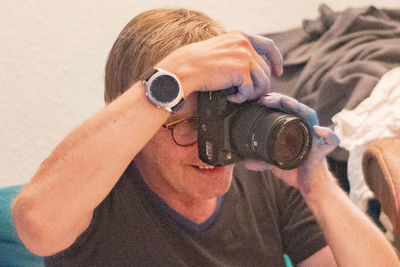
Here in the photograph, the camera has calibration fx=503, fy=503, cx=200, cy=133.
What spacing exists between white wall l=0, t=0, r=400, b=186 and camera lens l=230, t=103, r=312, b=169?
80 centimetres

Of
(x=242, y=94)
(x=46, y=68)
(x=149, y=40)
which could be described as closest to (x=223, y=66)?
(x=242, y=94)

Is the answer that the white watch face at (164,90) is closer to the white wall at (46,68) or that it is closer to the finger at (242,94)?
the finger at (242,94)

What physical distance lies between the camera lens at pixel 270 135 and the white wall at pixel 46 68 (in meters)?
0.80

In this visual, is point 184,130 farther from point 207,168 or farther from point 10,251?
point 10,251

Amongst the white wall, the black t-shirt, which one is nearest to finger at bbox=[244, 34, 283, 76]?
the black t-shirt

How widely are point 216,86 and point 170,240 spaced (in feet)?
0.93

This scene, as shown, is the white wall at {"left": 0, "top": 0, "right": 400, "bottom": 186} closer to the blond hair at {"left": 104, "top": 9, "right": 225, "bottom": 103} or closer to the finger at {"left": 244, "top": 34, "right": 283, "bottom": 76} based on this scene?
the blond hair at {"left": 104, "top": 9, "right": 225, "bottom": 103}

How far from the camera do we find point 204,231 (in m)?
0.86

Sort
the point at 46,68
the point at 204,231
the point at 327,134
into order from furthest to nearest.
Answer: the point at 46,68 < the point at 204,231 < the point at 327,134

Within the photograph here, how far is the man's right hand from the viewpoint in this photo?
2.29 ft

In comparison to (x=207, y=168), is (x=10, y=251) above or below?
below

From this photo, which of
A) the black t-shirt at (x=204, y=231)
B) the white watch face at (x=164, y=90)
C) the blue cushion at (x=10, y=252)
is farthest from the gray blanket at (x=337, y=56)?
the blue cushion at (x=10, y=252)

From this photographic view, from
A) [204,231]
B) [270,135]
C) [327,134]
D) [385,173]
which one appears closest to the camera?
[270,135]

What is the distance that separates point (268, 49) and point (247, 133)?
152mm
